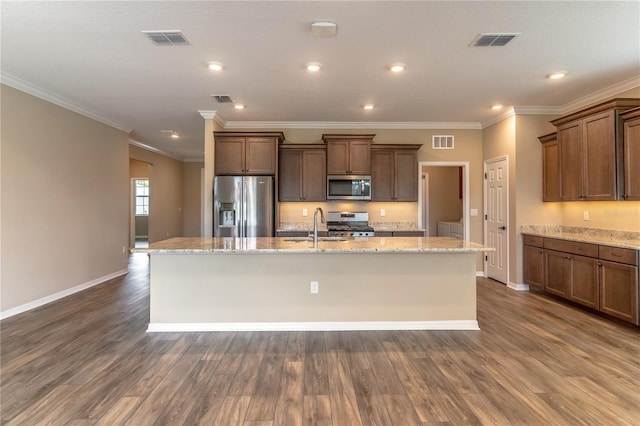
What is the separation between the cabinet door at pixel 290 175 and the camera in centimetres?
573

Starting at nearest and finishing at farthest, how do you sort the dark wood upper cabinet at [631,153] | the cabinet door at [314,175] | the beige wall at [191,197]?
the dark wood upper cabinet at [631,153], the cabinet door at [314,175], the beige wall at [191,197]

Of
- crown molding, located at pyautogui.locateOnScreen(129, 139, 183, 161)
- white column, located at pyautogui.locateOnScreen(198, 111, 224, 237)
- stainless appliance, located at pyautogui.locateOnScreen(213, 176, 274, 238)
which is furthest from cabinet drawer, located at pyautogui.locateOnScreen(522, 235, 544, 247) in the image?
crown molding, located at pyautogui.locateOnScreen(129, 139, 183, 161)

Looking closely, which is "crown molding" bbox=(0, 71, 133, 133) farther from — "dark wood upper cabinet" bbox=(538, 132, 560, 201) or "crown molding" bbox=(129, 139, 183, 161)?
"dark wood upper cabinet" bbox=(538, 132, 560, 201)

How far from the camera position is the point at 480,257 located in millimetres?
5898

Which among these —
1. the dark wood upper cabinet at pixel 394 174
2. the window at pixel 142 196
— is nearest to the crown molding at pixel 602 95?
the dark wood upper cabinet at pixel 394 174

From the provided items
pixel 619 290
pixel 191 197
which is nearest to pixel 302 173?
pixel 619 290

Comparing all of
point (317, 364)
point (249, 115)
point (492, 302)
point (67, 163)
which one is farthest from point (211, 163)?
point (492, 302)

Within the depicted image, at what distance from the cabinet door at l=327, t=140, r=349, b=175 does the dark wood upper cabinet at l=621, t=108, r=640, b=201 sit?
11.8 ft

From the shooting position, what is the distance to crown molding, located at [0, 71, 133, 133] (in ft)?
12.3

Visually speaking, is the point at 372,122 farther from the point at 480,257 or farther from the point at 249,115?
the point at 480,257

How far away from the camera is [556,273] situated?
4.34 meters

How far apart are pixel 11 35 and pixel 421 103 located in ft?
15.1

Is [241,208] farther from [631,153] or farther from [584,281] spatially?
[631,153]

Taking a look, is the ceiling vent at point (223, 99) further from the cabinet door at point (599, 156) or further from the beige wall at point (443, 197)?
the beige wall at point (443, 197)
